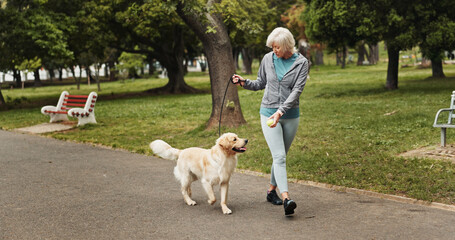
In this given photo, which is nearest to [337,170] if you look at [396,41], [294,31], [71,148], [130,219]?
[130,219]

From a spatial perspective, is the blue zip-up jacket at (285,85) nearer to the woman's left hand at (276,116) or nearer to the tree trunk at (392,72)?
the woman's left hand at (276,116)

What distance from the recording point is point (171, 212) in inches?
228

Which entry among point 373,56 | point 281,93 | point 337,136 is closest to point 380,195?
point 281,93

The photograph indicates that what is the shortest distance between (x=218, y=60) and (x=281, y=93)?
22.1ft

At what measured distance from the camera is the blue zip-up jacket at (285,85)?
5.43 meters

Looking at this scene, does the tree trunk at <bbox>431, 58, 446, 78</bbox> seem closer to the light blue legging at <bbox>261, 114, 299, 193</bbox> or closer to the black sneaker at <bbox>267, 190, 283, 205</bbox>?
the black sneaker at <bbox>267, 190, 283, 205</bbox>

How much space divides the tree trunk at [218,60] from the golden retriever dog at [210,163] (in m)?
6.19

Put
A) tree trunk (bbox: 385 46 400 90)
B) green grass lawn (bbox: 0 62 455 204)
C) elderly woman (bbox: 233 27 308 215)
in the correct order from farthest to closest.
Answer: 1. tree trunk (bbox: 385 46 400 90)
2. green grass lawn (bbox: 0 62 455 204)
3. elderly woman (bbox: 233 27 308 215)

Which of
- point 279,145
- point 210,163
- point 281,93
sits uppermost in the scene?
point 281,93

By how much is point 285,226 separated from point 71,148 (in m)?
7.00

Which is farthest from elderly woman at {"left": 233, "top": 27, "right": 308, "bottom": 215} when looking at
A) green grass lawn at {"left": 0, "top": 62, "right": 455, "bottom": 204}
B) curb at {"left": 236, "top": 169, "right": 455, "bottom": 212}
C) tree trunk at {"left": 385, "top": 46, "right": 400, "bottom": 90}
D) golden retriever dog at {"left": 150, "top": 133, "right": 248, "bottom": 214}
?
tree trunk at {"left": 385, "top": 46, "right": 400, "bottom": 90}

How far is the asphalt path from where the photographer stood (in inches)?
197

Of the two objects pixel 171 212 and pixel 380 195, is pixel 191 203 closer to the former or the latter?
pixel 171 212

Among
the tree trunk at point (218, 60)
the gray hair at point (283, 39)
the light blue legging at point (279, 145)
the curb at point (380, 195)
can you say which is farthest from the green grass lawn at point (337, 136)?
the gray hair at point (283, 39)
